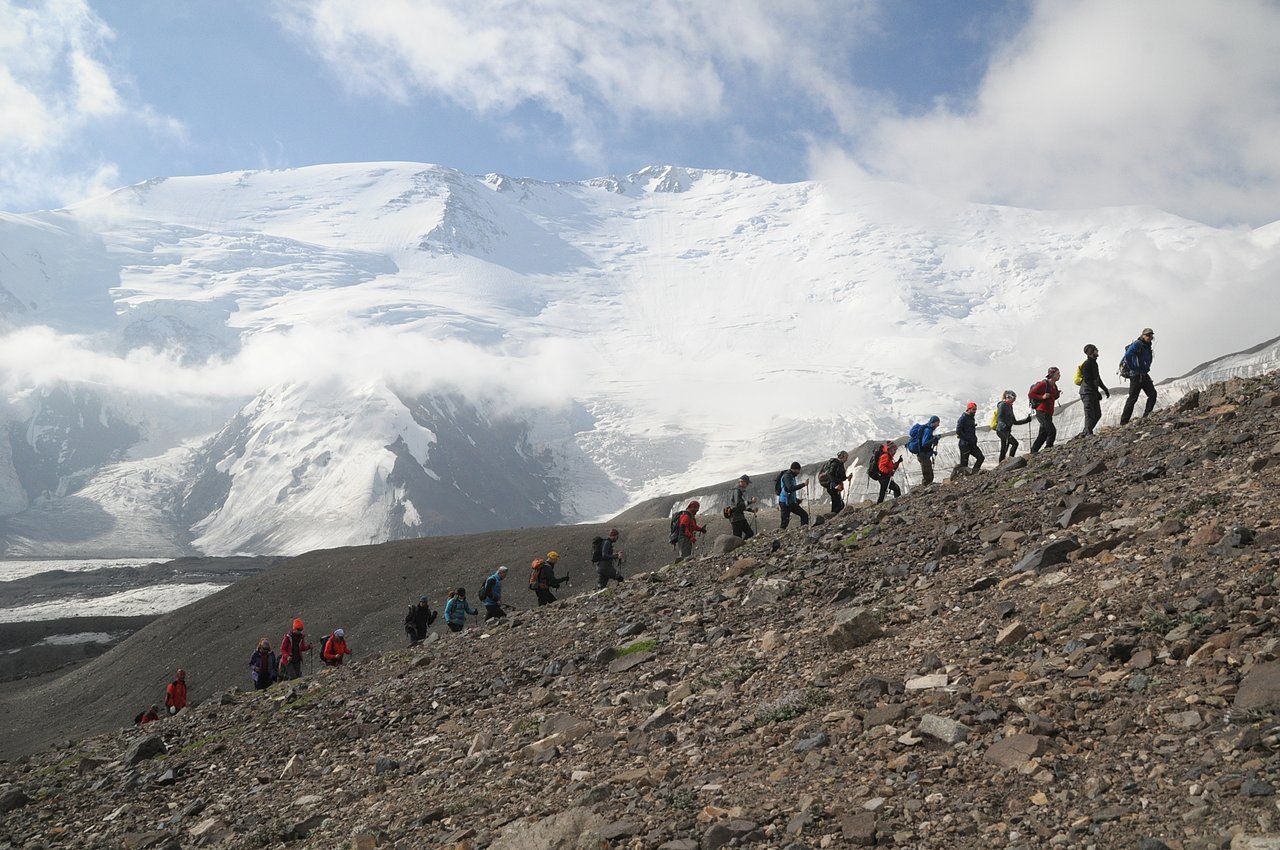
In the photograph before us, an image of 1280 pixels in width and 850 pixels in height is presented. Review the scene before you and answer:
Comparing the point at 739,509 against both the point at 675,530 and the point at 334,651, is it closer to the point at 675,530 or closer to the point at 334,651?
the point at 675,530

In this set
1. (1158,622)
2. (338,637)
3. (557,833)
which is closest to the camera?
(557,833)

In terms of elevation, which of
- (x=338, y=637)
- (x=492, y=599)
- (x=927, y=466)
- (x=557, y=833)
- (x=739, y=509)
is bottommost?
(x=557, y=833)

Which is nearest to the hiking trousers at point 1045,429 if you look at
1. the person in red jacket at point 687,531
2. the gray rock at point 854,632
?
the person in red jacket at point 687,531

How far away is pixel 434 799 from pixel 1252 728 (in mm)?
8095

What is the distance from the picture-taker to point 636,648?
15.2 m

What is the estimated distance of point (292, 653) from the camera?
24.7 metres

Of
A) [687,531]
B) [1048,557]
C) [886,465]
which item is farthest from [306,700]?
[1048,557]

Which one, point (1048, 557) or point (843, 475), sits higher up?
point (843, 475)

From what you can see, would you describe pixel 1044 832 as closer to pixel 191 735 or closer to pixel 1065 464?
pixel 1065 464

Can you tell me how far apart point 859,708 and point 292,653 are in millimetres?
19306

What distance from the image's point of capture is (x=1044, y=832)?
20.7ft

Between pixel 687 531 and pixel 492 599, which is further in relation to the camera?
pixel 687 531

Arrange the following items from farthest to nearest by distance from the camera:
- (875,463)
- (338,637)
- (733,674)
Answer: (338,637), (875,463), (733,674)

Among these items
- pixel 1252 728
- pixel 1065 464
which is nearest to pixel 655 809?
pixel 1252 728
